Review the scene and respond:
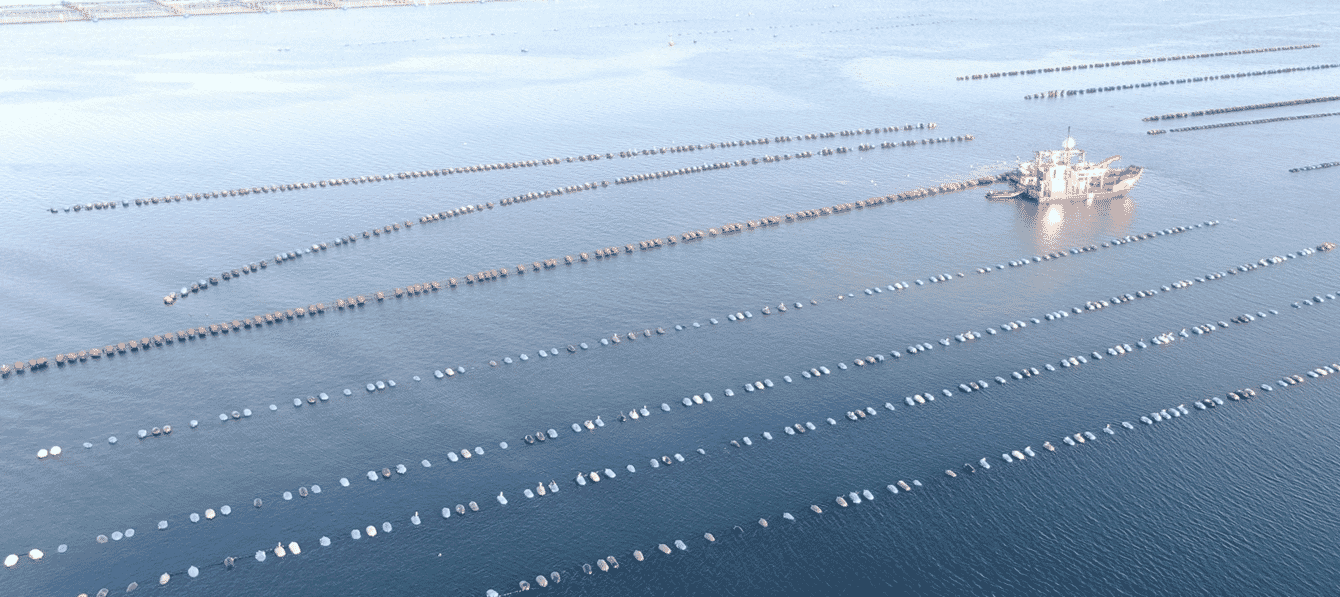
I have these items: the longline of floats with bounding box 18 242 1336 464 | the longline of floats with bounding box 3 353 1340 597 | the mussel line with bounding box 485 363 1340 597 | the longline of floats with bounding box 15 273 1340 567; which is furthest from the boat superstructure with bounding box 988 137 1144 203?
the longline of floats with bounding box 3 353 1340 597

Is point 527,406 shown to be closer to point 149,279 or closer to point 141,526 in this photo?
point 141,526

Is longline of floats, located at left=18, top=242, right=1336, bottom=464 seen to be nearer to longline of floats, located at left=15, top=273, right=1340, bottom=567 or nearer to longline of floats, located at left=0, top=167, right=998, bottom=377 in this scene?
longline of floats, located at left=15, top=273, right=1340, bottom=567

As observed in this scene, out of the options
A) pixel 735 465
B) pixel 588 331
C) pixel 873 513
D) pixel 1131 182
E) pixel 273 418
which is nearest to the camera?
pixel 873 513

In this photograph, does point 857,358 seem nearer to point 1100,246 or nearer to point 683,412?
point 683,412

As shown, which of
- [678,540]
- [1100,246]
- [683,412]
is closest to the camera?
[678,540]

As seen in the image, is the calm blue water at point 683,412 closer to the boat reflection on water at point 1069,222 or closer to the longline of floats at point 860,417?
the boat reflection on water at point 1069,222

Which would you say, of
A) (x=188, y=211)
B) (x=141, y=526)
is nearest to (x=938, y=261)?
(x=141, y=526)

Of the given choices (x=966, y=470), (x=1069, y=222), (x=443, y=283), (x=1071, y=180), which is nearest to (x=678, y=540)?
(x=966, y=470)

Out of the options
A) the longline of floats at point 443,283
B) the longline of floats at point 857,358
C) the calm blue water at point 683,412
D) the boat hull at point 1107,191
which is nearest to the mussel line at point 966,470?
the calm blue water at point 683,412

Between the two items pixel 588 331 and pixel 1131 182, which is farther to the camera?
pixel 1131 182
